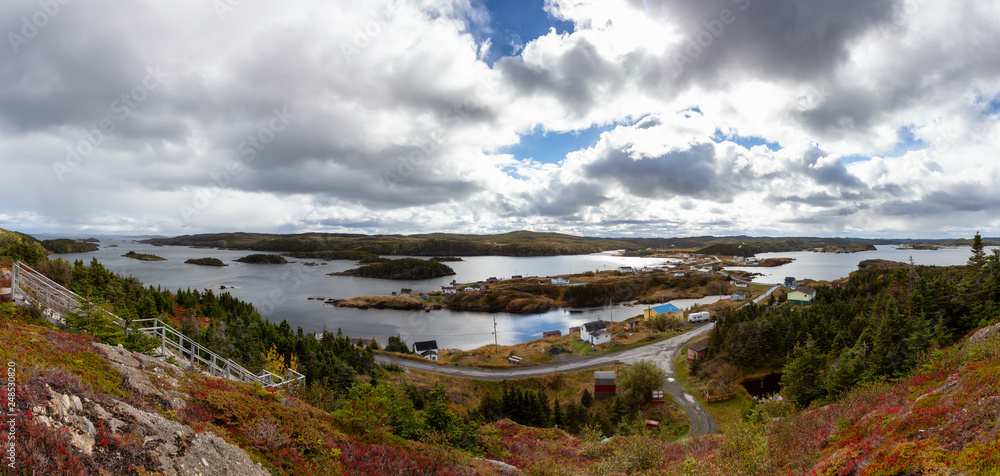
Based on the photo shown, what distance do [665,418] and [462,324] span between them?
58.7 metres

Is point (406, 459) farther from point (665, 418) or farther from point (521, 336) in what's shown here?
point (521, 336)

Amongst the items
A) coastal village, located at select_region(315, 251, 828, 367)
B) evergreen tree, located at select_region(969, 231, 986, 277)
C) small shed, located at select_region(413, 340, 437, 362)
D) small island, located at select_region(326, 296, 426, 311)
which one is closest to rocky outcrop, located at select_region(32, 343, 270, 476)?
coastal village, located at select_region(315, 251, 828, 367)

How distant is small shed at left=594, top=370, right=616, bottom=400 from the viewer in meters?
41.8

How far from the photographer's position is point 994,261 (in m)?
→ 27.1

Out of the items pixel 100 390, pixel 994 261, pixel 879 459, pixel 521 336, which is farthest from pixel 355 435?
pixel 521 336

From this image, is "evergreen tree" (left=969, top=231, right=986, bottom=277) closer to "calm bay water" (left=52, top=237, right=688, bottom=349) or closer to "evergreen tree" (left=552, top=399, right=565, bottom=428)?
"evergreen tree" (left=552, top=399, right=565, bottom=428)

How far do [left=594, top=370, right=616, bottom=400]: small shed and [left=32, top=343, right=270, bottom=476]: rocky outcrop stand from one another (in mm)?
39652

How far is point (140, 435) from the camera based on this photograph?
6.40 meters

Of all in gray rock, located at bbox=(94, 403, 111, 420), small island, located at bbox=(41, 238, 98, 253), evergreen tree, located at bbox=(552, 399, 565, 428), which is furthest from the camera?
small island, located at bbox=(41, 238, 98, 253)

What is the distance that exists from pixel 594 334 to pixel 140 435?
201 feet

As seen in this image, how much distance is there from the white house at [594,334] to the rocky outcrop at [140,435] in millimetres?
58903

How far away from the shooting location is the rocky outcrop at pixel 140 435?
5719 millimetres

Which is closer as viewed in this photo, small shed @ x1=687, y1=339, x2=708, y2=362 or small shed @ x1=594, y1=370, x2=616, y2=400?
small shed @ x1=594, y1=370, x2=616, y2=400

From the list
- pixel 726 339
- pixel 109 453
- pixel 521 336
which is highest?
pixel 109 453
